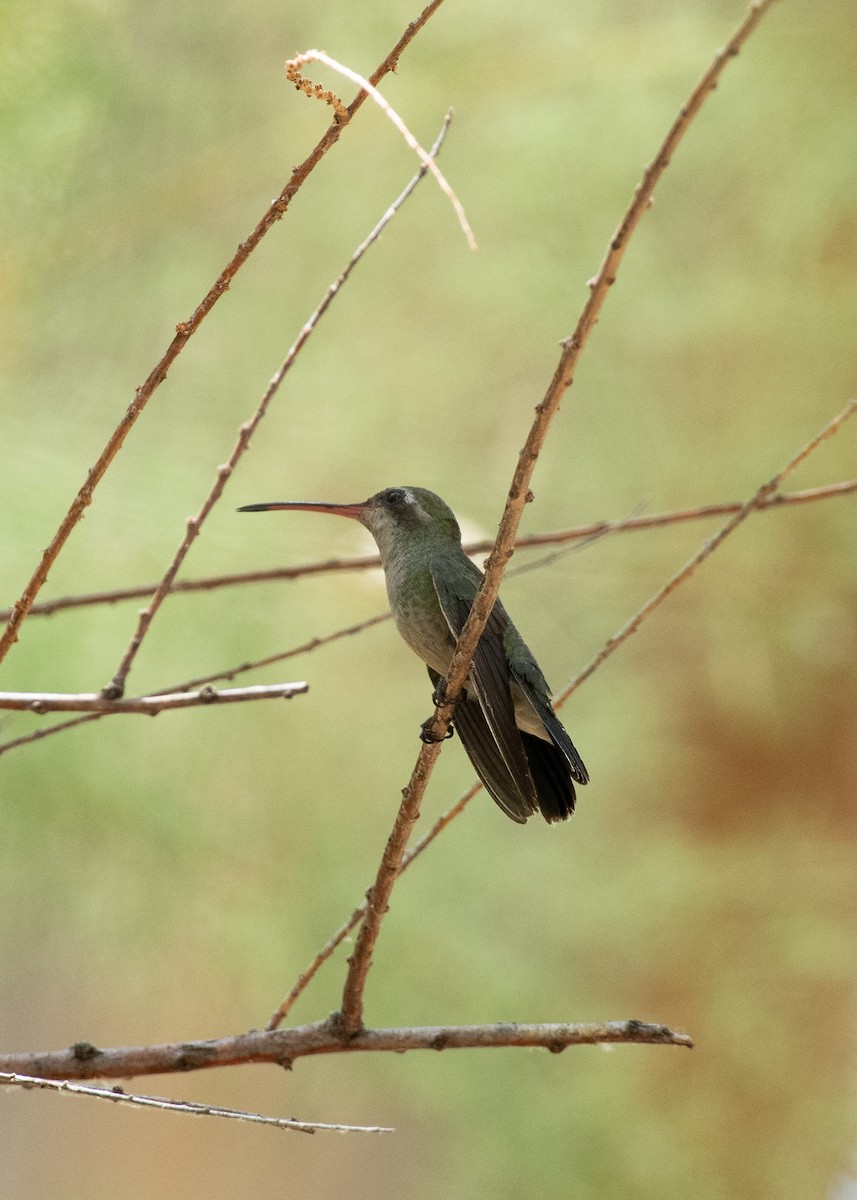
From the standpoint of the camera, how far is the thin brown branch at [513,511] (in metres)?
0.41

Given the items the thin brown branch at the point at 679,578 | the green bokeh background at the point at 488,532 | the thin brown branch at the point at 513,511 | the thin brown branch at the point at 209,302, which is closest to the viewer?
the thin brown branch at the point at 513,511

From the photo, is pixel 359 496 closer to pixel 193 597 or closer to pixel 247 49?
pixel 193 597

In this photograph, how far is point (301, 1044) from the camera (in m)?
0.78

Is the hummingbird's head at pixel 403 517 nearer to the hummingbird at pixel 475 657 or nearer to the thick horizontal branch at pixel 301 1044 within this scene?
the hummingbird at pixel 475 657

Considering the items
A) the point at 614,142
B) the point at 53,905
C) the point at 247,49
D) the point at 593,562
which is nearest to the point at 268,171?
the point at 247,49

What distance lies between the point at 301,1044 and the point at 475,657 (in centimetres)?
31

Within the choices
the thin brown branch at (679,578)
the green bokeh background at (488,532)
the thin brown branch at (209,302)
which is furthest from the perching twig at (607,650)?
the green bokeh background at (488,532)

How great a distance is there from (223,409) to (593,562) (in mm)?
781

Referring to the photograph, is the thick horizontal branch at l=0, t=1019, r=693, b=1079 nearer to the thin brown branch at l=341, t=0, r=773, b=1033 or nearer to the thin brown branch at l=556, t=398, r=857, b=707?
the thin brown branch at l=341, t=0, r=773, b=1033

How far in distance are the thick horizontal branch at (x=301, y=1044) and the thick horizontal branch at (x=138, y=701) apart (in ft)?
0.76

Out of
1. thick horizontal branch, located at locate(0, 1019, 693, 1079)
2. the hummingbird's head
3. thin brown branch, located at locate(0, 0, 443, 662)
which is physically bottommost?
thick horizontal branch, located at locate(0, 1019, 693, 1079)

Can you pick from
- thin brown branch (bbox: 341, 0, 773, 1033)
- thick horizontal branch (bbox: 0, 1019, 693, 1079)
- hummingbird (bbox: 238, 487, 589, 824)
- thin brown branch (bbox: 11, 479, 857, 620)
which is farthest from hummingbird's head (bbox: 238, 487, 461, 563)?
thick horizontal branch (bbox: 0, 1019, 693, 1079)

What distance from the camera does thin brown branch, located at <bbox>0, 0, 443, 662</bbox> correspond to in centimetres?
54

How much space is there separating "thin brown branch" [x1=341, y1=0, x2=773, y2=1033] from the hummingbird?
9 cm
